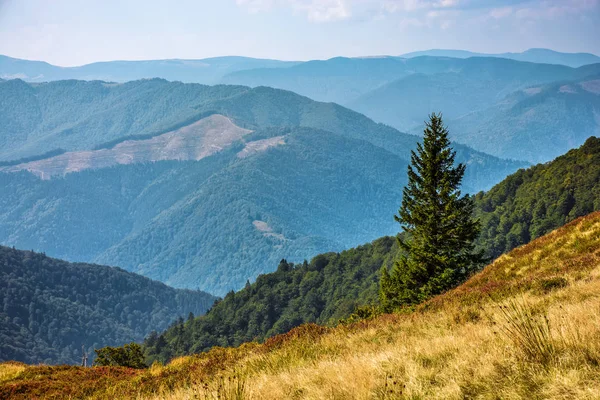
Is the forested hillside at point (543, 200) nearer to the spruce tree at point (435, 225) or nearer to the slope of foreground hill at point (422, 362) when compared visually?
the spruce tree at point (435, 225)

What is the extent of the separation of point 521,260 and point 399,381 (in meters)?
15.8

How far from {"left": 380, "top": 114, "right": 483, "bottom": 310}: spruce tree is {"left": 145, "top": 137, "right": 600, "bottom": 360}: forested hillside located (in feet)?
134

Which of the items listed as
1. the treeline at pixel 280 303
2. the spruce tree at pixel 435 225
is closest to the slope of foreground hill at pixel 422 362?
the spruce tree at pixel 435 225

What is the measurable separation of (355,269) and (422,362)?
125 m

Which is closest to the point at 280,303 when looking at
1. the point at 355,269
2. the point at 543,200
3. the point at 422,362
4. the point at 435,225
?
the point at 355,269

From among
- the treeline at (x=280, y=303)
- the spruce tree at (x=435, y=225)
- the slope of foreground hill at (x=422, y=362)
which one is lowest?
the treeline at (x=280, y=303)

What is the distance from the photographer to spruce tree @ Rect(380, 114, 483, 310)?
92.3ft

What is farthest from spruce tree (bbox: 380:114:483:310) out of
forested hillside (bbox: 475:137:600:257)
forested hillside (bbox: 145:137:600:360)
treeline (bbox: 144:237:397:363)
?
treeline (bbox: 144:237:397:363)

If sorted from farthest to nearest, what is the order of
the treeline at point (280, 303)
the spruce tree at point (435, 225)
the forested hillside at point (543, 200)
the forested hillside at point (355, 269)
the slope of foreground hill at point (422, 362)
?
the treeline at point (280, 303) → the forested hillside at point (355, 269) → the forested hillside at point (543, 200) → the spruce tree at point (435, 225) → the slope of foreground hill at point (422, 362)

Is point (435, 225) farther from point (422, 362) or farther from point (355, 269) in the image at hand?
point (355, 269)

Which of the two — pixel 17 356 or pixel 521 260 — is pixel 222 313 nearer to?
pixel 17 356

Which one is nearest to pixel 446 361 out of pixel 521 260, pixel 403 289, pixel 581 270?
pixel 581 270

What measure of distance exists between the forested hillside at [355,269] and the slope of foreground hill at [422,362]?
57.7 metres

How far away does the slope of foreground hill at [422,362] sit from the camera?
5.61 metres
